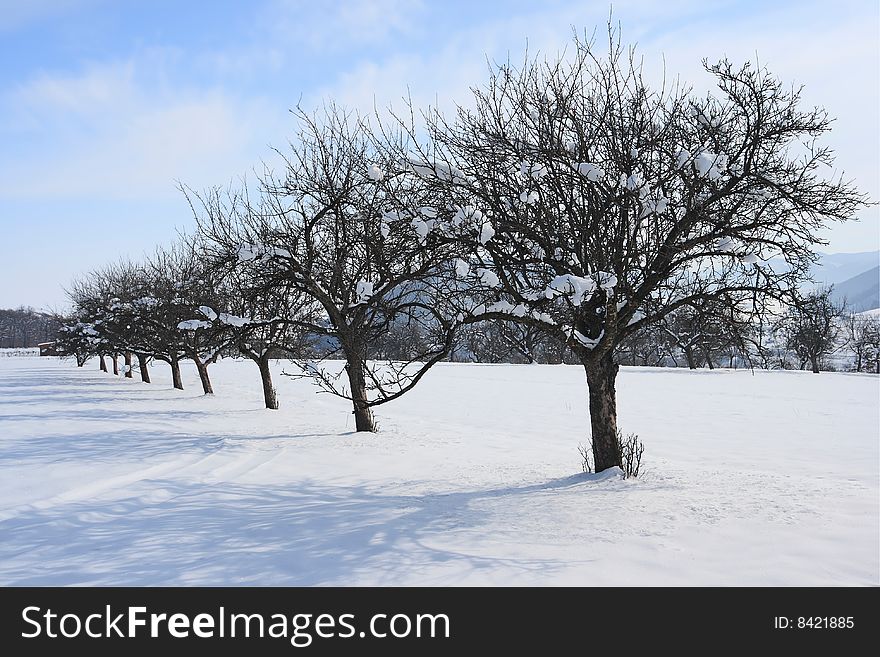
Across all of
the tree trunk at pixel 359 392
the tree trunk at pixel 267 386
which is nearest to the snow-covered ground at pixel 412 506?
the tree trunk at pixel 359 392

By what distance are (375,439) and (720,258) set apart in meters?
7.59

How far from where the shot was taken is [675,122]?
7.80 meters

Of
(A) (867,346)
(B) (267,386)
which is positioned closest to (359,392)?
(B) (267,386)

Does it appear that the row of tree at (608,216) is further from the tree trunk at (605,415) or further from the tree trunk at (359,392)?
the tree trunk at (359,392)

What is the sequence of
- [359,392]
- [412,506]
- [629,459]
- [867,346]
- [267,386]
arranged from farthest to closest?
Result: 1. [867,346]
2. [267,386]
3. [359,392]
4. [629,459]
5. [412,506]

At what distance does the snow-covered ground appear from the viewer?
5027 mm

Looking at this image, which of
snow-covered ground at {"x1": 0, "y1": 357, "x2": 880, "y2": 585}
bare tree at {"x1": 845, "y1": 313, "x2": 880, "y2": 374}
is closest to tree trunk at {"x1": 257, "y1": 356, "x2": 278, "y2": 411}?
snow-covered ground at {"x1": 0, "y1": 357, "x2": 880, "y2": 585}

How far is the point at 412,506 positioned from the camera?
730cm

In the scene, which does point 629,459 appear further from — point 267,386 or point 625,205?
point 267,386

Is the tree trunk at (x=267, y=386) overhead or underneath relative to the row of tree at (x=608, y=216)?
underneath

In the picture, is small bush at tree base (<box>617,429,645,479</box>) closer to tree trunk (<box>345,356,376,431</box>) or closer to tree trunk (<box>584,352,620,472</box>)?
tree trunk (<box>584,352,620,472</box>)

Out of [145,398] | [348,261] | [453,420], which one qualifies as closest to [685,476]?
[348,261]

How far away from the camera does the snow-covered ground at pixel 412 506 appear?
16.5 feet

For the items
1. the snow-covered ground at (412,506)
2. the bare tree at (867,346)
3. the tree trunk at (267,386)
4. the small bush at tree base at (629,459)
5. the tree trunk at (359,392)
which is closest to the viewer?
the snow-covered ground at (412,506)
